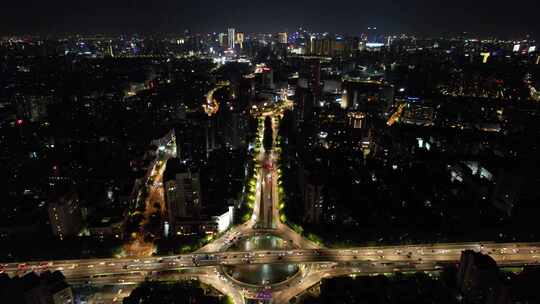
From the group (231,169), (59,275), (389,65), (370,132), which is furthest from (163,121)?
(389,65)

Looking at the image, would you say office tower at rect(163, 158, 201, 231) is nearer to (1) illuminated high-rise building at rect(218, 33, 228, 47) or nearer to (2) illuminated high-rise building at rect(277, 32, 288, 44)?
(1) illuminated high-rise building at rect(218, 33, 228, 47)

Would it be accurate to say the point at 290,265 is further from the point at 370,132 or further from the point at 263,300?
the point at 370,132

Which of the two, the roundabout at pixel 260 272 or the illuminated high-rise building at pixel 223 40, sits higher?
the illuminated high-rise building at pixel 223 40

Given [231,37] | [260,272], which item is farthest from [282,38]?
[260,272]

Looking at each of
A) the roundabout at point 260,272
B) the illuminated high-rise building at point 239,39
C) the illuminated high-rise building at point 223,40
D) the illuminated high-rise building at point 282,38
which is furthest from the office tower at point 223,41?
the roundabout at point 260,272

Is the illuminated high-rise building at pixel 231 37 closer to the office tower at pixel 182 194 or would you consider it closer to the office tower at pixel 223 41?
the office tower at pixel 223 41

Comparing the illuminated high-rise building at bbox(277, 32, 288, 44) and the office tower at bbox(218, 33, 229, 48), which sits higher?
the illuminated high-rise building at bbox(277, 32, 288, 44)

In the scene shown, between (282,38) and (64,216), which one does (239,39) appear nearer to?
(282,38)

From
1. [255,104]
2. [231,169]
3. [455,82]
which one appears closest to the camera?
[231,169]

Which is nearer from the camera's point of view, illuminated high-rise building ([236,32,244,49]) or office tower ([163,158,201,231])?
office tower ([163,158,201,231])

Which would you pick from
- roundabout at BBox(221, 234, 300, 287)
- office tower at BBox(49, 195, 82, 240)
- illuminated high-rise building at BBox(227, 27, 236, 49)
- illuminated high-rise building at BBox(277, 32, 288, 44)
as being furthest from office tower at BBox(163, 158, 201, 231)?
illuminated high-rise building at BBox(277, 32, 288, 44)

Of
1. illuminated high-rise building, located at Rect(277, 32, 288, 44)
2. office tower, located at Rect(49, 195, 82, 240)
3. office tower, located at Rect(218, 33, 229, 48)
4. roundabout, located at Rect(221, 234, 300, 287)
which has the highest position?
illuminated high-rise building, located at Rect(277, 32, 288, 44)
